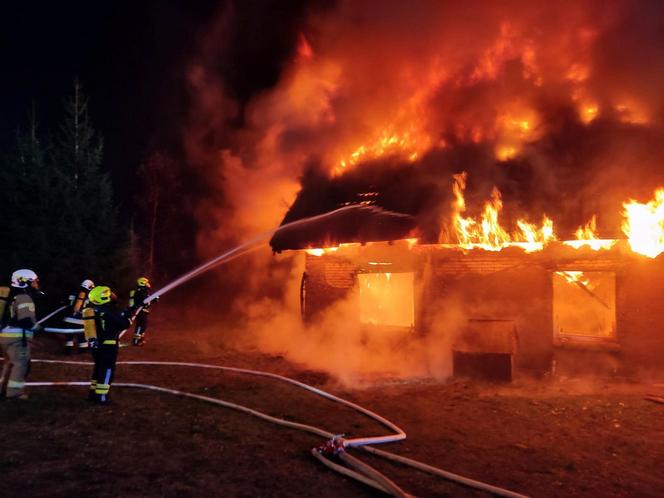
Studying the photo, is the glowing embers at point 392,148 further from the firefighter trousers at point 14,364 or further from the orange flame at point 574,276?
the firefighter trousers at point 14,364

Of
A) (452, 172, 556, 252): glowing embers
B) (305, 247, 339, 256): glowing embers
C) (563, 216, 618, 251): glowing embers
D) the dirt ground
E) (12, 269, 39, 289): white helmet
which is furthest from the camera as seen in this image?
(305, 247, 339, 256): glowing embers

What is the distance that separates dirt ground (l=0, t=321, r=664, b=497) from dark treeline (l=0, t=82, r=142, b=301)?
6.22 metres

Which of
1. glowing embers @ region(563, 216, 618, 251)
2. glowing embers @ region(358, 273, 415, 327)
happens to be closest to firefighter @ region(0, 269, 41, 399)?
glowing embers @ region(358, 273, 415, 327)

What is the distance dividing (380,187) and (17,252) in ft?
36.2

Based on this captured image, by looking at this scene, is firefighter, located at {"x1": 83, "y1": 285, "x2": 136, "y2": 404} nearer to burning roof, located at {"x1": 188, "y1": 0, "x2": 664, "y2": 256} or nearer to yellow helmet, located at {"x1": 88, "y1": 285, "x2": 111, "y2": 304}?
yellow helmet, located at {"x1": 88, "y1": 285, "x2": 111, "y2": 304}

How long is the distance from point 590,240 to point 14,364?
9.80 meters

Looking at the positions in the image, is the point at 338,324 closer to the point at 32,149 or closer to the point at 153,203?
the point at 32,149

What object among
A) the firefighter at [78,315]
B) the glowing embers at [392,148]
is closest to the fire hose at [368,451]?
the firefighter at [78,315]

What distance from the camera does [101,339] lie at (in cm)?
732

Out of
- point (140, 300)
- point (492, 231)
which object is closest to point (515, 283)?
point (492, 231)

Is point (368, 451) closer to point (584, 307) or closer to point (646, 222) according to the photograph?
point (646, 222)

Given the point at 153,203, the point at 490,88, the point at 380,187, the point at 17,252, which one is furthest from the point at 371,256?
the point at 153,203

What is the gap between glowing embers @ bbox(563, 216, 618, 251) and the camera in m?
8.80

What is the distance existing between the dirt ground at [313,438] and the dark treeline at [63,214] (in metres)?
6.22
